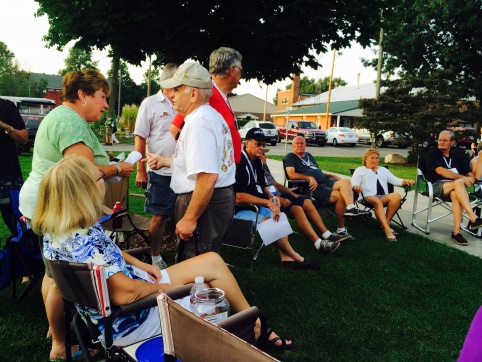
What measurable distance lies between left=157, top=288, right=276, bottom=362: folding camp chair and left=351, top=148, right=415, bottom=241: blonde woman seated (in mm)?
4880

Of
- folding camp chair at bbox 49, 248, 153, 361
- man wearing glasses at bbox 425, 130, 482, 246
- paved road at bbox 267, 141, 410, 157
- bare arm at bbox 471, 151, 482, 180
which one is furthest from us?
paved road at bbox 267, 141, 410, 157

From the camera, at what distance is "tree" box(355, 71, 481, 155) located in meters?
17.3


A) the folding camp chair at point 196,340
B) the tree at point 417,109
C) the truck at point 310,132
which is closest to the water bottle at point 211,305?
the folding camp chair at point 196,340

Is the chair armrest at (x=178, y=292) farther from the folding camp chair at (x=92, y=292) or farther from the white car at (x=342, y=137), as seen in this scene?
the white car at (x=342, y=137)

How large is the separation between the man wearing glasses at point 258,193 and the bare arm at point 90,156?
1.71m

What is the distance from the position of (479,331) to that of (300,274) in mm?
3477

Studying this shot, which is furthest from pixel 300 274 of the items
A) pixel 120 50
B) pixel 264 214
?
pixel 120 50

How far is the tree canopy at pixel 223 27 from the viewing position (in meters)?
4.30

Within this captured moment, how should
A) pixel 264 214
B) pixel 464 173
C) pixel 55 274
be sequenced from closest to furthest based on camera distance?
pixel 55 274 → pixel 264 214 → pixel 464 173

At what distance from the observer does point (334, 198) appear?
595cm

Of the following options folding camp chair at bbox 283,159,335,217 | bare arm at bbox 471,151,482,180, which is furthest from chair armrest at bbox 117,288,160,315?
bare arm at bbox 471,151,482,180

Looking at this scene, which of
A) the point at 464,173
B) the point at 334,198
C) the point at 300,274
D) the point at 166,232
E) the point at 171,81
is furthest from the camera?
the point at 464,173

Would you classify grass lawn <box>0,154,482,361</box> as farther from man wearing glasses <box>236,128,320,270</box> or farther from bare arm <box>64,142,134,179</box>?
bare arm <box>64,142,134,179</box>

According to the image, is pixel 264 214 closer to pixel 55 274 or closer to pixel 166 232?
pixel 166 232
